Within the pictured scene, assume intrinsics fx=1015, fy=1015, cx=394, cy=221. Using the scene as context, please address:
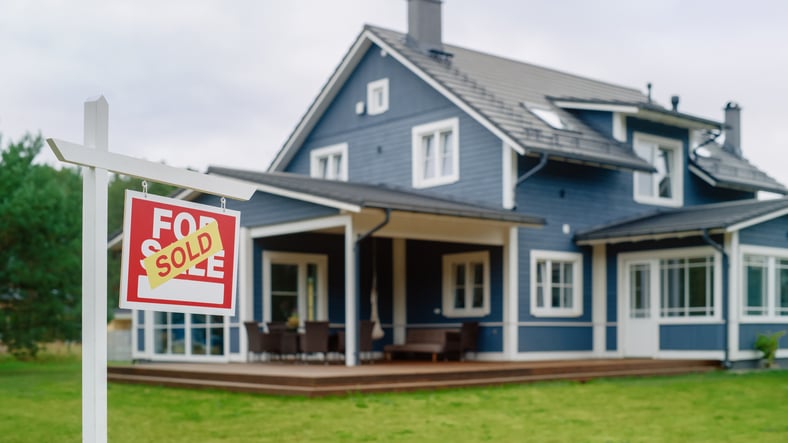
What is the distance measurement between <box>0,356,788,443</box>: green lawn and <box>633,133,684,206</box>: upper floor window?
5871 mm

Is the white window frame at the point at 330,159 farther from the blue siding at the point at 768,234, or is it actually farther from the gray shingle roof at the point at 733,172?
the blue siding at the point at 768,234

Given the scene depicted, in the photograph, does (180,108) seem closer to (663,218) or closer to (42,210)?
(42,210)

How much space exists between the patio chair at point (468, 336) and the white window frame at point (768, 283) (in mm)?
4236

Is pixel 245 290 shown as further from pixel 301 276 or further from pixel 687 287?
pixel 687 287

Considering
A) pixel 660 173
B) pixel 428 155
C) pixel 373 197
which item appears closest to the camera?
pixel 373 197

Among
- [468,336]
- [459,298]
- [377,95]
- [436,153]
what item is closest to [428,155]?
[436,153]

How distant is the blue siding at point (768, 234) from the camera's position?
53.2 feet

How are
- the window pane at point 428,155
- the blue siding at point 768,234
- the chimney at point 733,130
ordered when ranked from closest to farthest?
1. the blue siding at point 768,234
2. the window pane at point 428,155
3. the chimney at point 733,130

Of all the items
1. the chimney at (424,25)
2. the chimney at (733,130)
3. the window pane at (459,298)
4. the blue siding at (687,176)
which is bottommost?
the window pane at (459,298)

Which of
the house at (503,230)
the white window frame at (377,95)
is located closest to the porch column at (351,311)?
the house at (503,230)

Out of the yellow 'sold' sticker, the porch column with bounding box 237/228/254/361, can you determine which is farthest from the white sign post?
the porch column with bounding box 237/228/254/361

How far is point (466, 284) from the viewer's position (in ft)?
56.4

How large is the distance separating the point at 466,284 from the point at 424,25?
5174mm

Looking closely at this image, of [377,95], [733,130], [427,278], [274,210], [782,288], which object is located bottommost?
[782,288]
